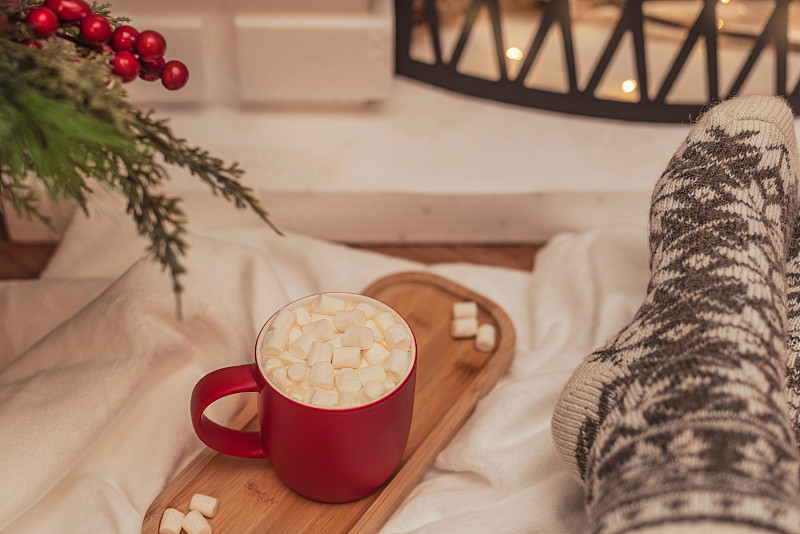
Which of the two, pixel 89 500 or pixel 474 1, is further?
pixel 474 1

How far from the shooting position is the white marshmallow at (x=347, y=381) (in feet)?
1.74

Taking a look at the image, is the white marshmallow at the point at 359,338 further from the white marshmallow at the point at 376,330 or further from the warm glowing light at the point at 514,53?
the warm glowing light at the point at 514,53

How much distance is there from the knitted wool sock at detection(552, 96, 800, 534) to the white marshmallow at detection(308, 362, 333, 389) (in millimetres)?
173

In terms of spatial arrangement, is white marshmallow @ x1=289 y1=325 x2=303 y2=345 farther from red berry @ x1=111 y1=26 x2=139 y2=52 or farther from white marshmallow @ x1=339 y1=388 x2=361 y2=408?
red berry @ x1=111 y1=26 x2=139 y2=52

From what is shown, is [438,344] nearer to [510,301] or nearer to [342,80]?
[510,301]

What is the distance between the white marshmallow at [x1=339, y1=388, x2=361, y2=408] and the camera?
1.72 ft

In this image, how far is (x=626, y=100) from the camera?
99cm

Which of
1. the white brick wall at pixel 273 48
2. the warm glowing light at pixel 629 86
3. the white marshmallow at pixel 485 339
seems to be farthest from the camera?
the warm glowing light at pixel 629 86

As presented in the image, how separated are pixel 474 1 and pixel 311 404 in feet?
2.05

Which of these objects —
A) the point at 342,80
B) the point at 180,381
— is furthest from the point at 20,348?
the point at 342,80

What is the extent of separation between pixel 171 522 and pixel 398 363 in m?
0.23

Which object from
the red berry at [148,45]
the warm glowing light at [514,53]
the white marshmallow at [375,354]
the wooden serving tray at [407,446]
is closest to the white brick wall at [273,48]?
the warm glowing light at [514,53]

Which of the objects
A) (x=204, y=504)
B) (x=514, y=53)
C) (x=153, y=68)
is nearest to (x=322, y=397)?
(x=204, y=504)

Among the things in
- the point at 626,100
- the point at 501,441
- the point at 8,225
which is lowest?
the point at 501,441
